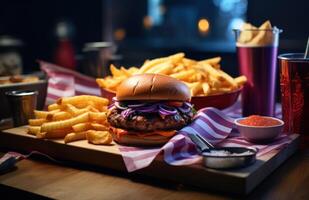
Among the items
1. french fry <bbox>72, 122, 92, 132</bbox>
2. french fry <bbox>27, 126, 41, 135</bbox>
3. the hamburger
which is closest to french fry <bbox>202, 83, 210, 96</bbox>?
the hamburger

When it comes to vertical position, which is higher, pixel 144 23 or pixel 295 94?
pixel 144 23

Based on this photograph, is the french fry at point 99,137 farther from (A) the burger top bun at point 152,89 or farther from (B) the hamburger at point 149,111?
(A) the burger top bun at point 152,89

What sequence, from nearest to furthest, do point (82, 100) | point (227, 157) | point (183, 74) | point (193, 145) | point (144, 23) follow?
point (227, 157), point (193, 145), point (82, 100), point (183, 74), point (144, 23)

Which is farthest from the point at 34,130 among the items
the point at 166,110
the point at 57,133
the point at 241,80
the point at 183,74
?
the point at 241,80

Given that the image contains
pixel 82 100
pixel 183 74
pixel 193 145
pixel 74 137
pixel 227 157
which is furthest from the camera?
pixel 183 74

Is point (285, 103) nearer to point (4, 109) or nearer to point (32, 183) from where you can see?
point (32, 183)

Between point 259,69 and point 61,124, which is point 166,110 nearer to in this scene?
point 61,124

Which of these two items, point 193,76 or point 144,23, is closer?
point 193,76

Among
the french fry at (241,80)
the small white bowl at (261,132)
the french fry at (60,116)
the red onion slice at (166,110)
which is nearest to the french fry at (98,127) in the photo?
the french fry at (60,116)
